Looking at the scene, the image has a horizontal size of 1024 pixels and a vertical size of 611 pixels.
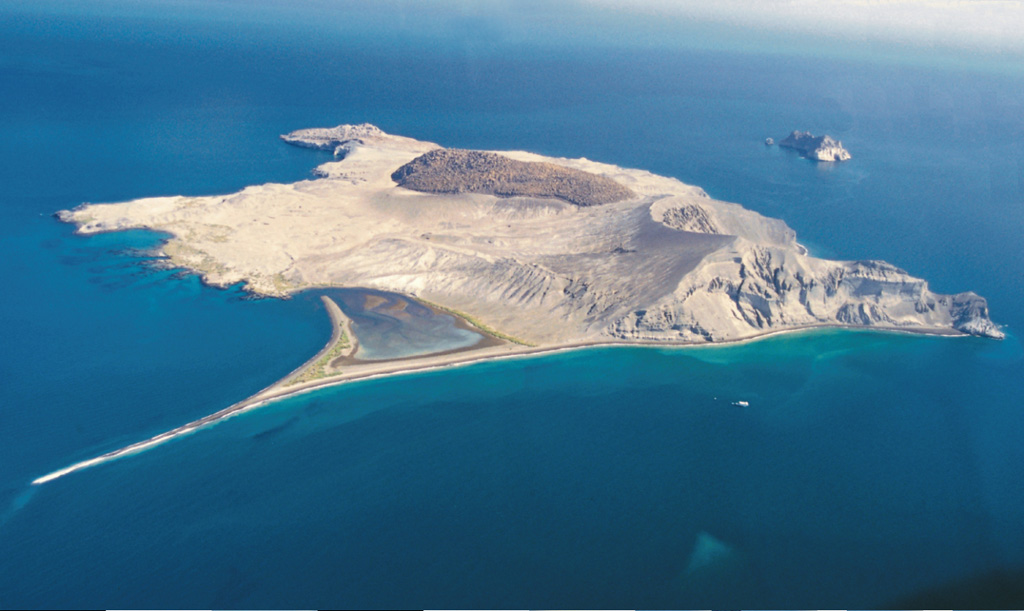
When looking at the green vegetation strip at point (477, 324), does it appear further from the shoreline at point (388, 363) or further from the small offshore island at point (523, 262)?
the shoreline at point (388, 363)

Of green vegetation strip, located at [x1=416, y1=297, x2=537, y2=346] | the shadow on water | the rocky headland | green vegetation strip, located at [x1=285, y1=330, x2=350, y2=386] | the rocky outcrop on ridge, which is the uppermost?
the rocky headland

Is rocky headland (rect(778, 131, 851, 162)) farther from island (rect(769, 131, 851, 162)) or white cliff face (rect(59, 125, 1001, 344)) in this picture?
white cliff face (rect(59, 125, 1001, 344))

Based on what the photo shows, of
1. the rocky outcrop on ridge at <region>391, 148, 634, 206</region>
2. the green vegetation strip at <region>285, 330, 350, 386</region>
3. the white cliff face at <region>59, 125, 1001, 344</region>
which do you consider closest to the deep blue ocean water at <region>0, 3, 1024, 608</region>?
the green vegetation strip at <region>285, 330, 350, 386</region>

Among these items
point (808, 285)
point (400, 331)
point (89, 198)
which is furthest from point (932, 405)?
point (89, 198)

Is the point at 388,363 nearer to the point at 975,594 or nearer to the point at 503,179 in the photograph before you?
the point at 975,594

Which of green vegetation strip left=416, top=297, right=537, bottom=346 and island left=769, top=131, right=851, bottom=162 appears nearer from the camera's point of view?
green vegetation strip left=416, top=297, right=537, bottom=346

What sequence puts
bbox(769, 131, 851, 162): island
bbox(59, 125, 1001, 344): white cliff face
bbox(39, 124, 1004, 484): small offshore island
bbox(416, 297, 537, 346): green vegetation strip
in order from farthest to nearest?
1. bbox(769, 131, 851, 162): island
2. bbox(59, 125, 1001, 344): white cliff face
3. bbox(39, 124, 1004, 484): small offshore island
4. bbox(416, 297, 537, 346): green vegetation strip
